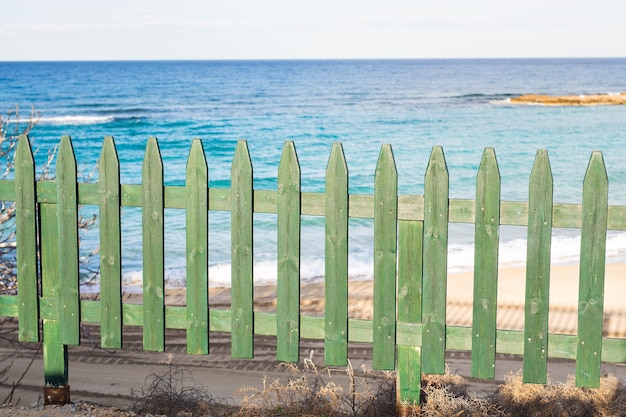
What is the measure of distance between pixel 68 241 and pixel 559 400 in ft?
10.7

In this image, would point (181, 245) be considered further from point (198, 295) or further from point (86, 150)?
point (86, 150)

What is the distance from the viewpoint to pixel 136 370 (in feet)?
24.8

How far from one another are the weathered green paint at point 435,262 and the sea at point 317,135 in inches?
124

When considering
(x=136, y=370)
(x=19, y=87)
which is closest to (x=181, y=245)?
(x=136, y=370)

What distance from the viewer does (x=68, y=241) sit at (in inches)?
198

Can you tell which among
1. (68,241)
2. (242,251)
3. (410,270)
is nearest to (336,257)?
(410,270)

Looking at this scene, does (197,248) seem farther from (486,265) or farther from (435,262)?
(486,265)

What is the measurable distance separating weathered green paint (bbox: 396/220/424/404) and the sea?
303 cm

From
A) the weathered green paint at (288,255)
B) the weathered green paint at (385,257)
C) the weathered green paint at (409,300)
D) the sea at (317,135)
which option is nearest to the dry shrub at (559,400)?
the weathered green paint at (409,300)

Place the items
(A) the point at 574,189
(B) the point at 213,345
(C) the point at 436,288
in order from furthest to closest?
(A) the point at 574,189 < (B) the point at 213,345 < (C) the point at 436,288

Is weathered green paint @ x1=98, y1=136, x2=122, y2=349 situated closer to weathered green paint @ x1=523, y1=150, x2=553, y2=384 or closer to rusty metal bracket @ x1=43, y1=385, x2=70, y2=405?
rusty metal bracket @ x1=43, y1=385, x2=70, y2=405

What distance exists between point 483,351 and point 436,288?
43 centimetres

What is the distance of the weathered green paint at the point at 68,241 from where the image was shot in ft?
16.1

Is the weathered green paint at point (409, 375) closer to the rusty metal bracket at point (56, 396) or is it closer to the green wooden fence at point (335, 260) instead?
the green wooden fence at point (335, 260)
